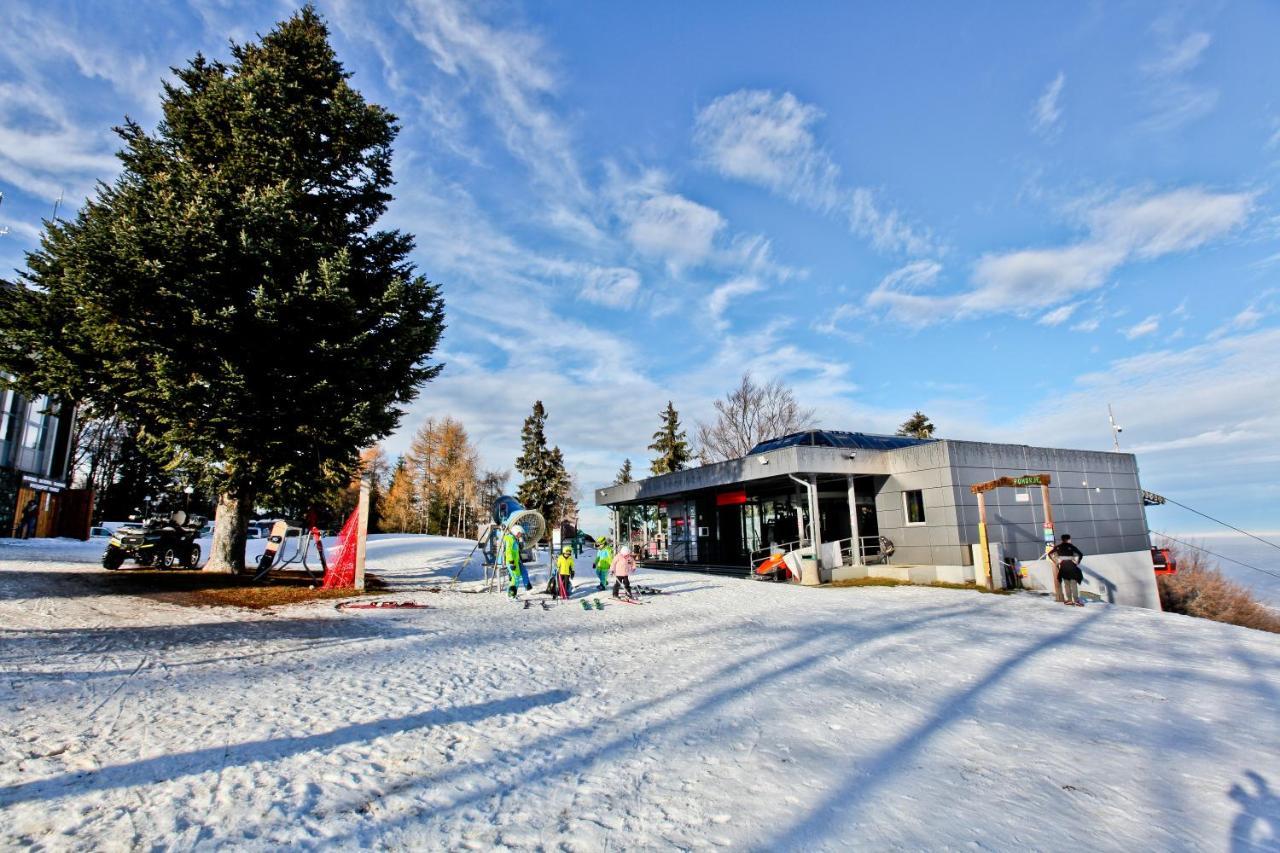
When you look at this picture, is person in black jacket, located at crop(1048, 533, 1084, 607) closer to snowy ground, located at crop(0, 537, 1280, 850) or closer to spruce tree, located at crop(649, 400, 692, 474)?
snowy ground, located at crop(0, 537, 1280, 850)

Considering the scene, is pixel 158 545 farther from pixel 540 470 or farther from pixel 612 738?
pixel 540 470

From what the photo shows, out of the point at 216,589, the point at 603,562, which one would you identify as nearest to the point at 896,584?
the point at 603,562

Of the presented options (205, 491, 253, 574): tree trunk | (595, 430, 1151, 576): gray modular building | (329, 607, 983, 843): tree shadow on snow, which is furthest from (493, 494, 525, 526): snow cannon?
(329, 607, 983, 843): tree shadow on snow

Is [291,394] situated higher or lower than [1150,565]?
higher

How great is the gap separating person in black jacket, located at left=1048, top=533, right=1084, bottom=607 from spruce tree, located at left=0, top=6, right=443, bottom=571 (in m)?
16.3

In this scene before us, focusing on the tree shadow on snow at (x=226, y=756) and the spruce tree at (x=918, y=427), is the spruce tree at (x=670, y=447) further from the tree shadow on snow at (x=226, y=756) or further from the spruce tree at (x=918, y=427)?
the tree shadow on snow at (x=226, y=756)

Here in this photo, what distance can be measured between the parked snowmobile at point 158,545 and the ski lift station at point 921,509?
17.3 m

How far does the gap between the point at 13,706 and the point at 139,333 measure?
9.66 meters

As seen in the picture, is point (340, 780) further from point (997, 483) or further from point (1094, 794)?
point (997, 483)

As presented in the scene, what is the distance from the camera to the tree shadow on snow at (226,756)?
133 inches

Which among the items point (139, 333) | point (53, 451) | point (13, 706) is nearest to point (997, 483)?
point (13, 706)

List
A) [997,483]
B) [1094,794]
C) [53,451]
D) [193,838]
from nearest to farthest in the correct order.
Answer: [193,838] → [1094,794] → [997,483] → [53,451]

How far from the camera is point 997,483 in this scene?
1694cm

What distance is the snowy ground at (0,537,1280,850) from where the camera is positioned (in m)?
3.40
